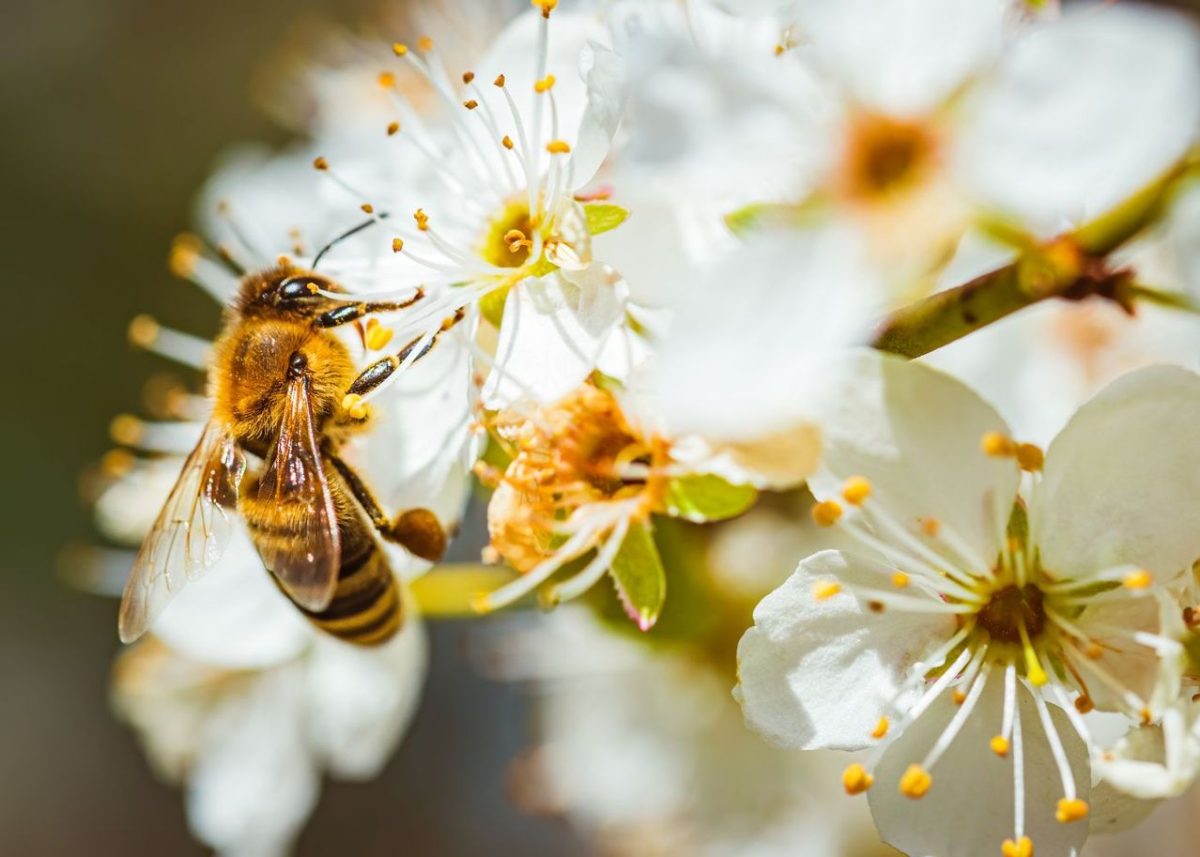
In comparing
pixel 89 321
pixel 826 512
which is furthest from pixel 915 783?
pixel 89 321

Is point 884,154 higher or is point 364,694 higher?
point 884,154

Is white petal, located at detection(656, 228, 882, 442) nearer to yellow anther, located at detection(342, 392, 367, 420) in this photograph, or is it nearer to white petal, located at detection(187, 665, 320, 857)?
yellow anther, located at detection(342, 392, 367, 420)

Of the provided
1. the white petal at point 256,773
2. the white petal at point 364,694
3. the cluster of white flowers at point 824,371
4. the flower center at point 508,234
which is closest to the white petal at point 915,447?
the cluster of white flowers at point 824,371

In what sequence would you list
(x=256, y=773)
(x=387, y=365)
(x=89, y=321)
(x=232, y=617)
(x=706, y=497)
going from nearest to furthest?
(x=706, y=497), (x=387, y=365), (x=232, y=617), (x=256, y=773), (x=89, y=321)

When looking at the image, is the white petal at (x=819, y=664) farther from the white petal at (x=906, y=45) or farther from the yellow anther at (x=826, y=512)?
the white petal at (x=906, y=45)

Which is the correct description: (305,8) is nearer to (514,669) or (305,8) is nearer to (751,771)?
(514,669)

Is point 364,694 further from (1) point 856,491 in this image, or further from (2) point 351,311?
(1) point 856,491

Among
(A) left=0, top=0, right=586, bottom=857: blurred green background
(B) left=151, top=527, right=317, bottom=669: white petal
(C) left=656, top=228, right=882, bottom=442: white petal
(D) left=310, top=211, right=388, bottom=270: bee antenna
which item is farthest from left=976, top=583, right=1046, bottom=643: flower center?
(A) left=0, top=0, right=586, bottom=857: blurred green background
